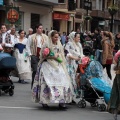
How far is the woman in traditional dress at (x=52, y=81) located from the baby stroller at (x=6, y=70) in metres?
1.83

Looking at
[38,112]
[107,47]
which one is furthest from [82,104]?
[107,47]

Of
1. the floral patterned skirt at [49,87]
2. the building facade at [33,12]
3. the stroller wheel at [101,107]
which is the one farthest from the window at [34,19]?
the stroller wheel at [101,107]

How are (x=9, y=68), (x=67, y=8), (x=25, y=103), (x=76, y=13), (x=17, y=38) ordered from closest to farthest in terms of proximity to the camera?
(x=25, y=103), (x=9, y=68), (x=17, y=38), (x=67, y=8), (x=76, y=13)

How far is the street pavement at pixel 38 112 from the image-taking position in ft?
30.7

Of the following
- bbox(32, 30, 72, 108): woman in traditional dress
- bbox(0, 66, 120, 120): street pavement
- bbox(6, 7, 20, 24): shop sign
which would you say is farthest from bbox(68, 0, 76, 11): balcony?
bbox(32, 30, 72, 108): woman in traditional dress

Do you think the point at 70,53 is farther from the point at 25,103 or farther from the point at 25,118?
the point at 25,118

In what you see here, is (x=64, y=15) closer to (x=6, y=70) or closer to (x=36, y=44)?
(x=36, y=44)

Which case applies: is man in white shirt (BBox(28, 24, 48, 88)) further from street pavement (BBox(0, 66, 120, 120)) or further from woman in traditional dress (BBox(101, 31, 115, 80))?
woman in traditional dress (BBox(101, 31, 115, 80))

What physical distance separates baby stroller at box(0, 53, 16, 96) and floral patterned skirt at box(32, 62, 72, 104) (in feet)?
5.99

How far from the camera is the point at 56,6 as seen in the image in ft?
151

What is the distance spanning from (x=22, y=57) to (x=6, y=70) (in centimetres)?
349

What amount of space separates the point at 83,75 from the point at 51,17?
112 feet

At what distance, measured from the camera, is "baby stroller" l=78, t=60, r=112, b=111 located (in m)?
10.2

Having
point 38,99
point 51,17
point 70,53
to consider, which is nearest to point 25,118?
point 38,99
